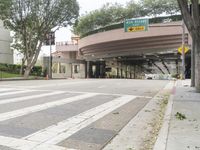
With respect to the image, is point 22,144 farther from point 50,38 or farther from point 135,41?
point 135,41

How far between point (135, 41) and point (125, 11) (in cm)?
1298

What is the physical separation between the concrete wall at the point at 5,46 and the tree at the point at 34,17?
21.8 ft

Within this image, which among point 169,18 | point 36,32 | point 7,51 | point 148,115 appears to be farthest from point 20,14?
point 148,115

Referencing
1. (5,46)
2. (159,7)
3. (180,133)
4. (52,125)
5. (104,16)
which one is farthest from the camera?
(104,16)

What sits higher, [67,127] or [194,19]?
[194,19]

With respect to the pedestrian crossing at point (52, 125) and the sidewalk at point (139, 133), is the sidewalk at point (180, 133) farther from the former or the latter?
the pedestrian crossing at point (52, 125)

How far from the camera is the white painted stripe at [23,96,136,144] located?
244 inches

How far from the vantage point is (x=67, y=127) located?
734 cm

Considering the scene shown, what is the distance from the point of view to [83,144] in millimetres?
5934

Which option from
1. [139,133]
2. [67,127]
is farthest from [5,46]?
[139,133]

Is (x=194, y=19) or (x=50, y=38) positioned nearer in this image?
(x=194, y=19)

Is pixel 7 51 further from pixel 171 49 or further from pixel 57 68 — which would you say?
pixel 171 49

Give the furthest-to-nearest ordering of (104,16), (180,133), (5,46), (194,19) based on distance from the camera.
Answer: (104,16)
(5,46)
(194,19)
(180,133)

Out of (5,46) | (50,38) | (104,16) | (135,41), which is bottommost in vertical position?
(5,46)
